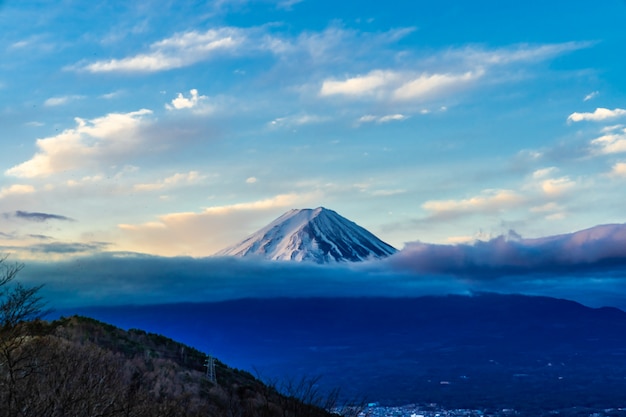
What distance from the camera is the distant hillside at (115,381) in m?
20.7

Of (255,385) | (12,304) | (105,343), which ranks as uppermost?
(12,304)

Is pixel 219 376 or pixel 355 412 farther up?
pixel 355 412

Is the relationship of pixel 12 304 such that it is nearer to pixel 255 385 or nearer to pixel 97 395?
pixel 97 395

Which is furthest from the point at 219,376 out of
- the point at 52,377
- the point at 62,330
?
the point at 52,377

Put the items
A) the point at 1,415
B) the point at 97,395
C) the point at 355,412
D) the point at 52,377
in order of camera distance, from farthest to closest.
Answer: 1. the point at 52,377
2. the point at 97,395
3. the point at 1,415
4. the point at 355,412

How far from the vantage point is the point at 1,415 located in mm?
20125

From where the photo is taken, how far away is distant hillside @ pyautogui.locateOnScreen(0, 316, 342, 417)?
20688mm

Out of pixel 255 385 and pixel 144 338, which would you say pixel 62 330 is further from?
pixel 255 385

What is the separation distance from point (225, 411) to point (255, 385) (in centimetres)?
1476

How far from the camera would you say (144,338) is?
54.3 metres

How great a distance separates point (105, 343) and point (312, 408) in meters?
30.9

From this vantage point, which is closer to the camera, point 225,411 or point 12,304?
point 12,304

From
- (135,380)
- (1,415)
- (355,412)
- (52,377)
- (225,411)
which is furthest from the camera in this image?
(135,380)

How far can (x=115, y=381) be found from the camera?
29.6 metres
